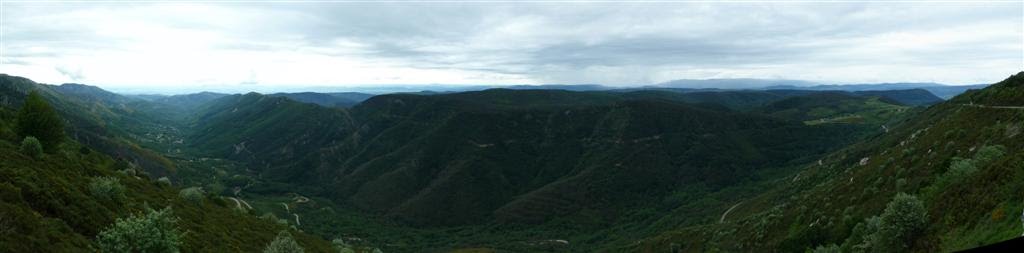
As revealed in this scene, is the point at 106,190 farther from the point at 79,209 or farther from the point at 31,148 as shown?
the point at 31,148

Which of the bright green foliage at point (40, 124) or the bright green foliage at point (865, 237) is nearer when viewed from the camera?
the bright green foliage at point (865, 237)

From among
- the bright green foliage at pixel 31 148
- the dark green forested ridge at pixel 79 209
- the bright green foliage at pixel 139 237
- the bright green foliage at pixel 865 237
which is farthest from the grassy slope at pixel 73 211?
the bright green foliage at pixel 865 237

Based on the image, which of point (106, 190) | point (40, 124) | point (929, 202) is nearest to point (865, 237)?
point (929, 202)

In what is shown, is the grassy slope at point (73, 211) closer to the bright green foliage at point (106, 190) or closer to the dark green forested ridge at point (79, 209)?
the dark green forested ridge at point (79, 209)

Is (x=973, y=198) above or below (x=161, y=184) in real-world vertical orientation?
above

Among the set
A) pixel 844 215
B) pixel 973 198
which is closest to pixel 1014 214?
pixel 973 198

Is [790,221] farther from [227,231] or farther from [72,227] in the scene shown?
[72,227]
